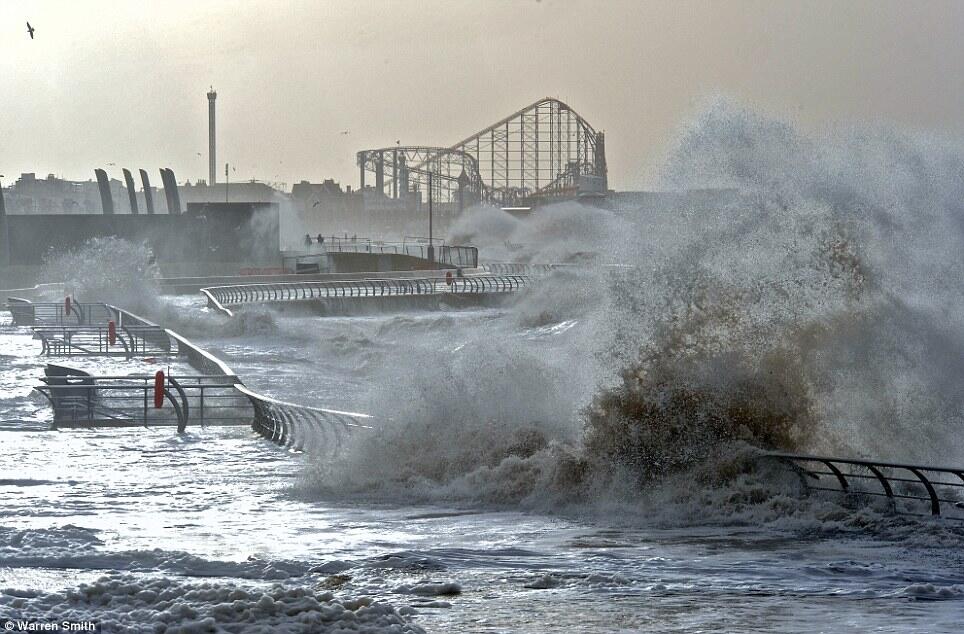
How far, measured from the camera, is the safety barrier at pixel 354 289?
2014 inches

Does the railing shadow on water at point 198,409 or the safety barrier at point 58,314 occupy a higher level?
the safety barrier at point 58,314

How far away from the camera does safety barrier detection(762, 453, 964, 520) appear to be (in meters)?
11.8

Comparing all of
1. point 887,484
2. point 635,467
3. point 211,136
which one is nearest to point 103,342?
point 635,467

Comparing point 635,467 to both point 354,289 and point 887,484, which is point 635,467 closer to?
point 887,484

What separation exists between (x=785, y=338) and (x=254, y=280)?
42676 mm

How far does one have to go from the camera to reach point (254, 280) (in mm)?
57406

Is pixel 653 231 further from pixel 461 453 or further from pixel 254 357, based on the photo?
pixel 254 357

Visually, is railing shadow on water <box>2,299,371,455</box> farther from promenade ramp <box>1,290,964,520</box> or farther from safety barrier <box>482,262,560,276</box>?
safety barrier <box>482,262,560,276</box>

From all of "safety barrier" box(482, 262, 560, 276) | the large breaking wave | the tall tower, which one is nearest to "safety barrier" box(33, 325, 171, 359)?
the large breaking wave

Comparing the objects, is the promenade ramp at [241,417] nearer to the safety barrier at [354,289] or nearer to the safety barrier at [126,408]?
the safety barrier at [126,408]

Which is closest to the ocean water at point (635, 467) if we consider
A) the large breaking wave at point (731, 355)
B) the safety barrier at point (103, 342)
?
the large breaking wave at point (731, 355)

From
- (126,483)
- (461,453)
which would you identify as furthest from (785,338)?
(126,483)

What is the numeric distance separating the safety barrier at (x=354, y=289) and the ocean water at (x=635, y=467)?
26444 millimetres

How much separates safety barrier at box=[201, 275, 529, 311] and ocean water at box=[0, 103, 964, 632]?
26.4 m
